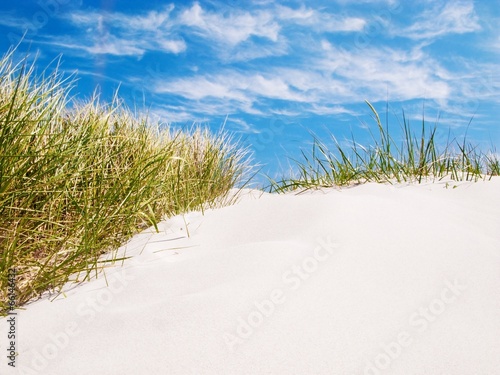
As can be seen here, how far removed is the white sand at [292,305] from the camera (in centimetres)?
131

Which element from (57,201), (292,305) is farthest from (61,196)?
(292,305)

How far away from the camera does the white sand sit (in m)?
1.31

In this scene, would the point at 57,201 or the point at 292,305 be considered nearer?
the point at 292,305

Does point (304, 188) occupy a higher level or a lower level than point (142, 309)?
higher

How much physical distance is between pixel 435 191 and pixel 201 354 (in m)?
2.07

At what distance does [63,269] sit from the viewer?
6.48 ft

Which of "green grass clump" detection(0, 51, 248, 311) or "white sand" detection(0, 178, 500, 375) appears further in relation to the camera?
"green grass clump" detection(0, 51, 248, 311)

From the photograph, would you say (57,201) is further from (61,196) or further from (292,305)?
(292,305)

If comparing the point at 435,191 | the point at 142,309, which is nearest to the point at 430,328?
the point at 142,309

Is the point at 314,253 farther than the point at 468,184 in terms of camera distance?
No

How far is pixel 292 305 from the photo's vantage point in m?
1.50

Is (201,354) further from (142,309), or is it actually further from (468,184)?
(468,184)

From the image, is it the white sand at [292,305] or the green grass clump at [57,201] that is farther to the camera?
the green grass clump at [57,201]

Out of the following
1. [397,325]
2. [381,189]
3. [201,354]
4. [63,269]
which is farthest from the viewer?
[381,189]
